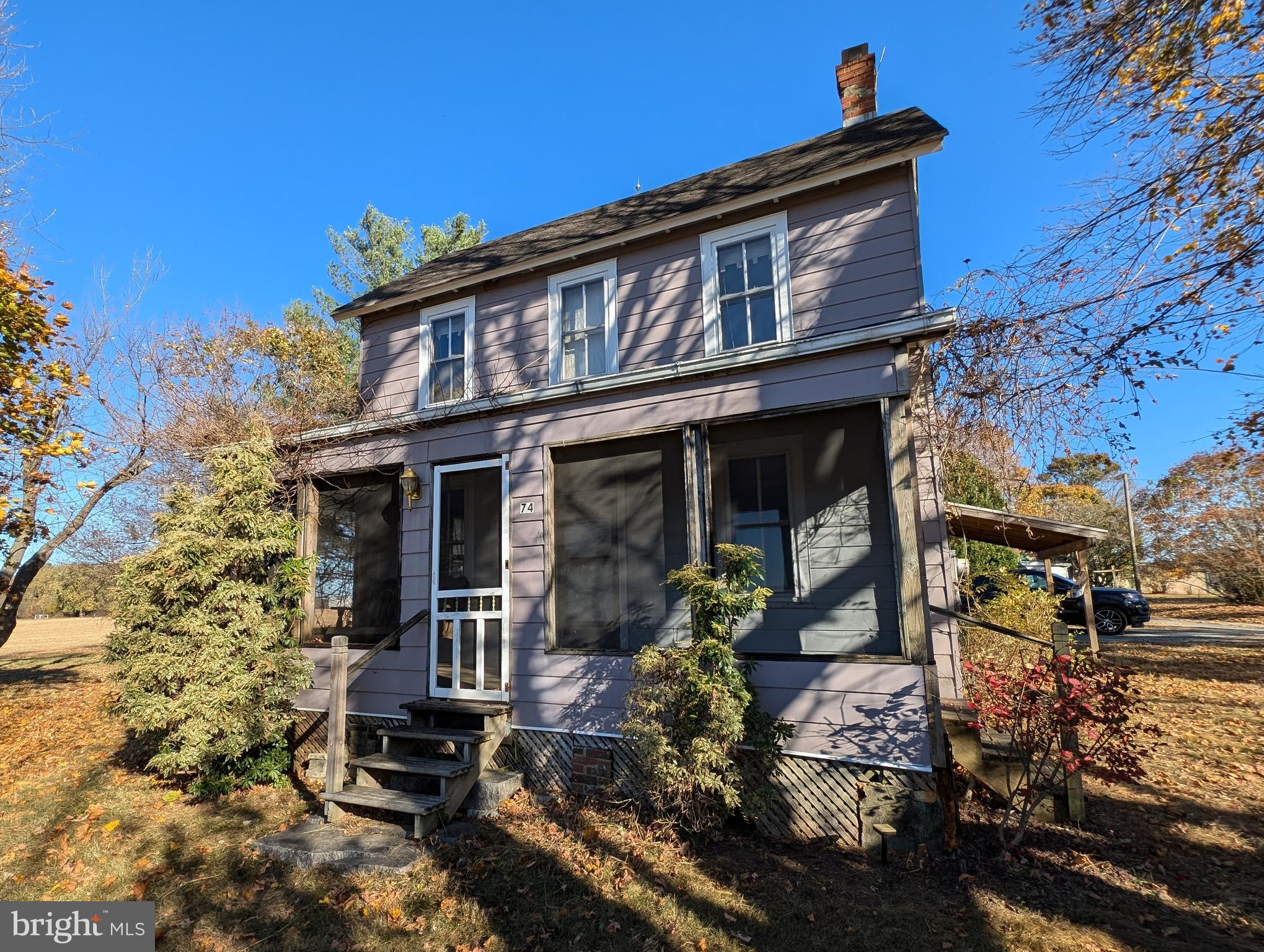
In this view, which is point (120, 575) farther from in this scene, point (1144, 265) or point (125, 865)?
point (1144, 265)

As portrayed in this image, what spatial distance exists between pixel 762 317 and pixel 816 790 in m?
4.71

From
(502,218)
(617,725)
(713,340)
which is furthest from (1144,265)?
(502,218)

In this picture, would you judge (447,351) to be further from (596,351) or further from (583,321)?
(596,351)

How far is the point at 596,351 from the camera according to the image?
7.38m

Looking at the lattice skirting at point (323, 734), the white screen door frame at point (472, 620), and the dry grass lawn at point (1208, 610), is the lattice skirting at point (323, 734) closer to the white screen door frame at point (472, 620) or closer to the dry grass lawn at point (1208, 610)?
the white screen door frame at point (472, 620)

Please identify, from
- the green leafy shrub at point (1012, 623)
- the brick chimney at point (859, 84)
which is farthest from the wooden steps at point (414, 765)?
the brick chimney at point (859, 84)

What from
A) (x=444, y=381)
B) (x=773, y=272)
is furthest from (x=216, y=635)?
(x=773, y=272)

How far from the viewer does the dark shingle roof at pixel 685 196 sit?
6.20 m

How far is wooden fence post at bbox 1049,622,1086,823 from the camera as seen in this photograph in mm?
4434

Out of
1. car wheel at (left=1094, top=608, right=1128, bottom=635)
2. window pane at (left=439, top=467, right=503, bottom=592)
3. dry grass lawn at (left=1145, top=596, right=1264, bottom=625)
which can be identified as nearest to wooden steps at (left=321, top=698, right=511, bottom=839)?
window pane at (left=439, top=467, right=503, bottom=592)

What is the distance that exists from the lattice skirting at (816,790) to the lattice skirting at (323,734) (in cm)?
285

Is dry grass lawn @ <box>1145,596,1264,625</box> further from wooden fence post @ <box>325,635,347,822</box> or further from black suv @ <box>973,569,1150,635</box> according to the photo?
wooden fence post @ <box>325,635,347,822</box>

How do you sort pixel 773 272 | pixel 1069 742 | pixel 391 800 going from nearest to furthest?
pixel 1069 742 < pixel 391 800 < pixel 773 272

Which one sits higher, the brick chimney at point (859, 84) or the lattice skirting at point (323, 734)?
the brick chimney at point (859, 84)
